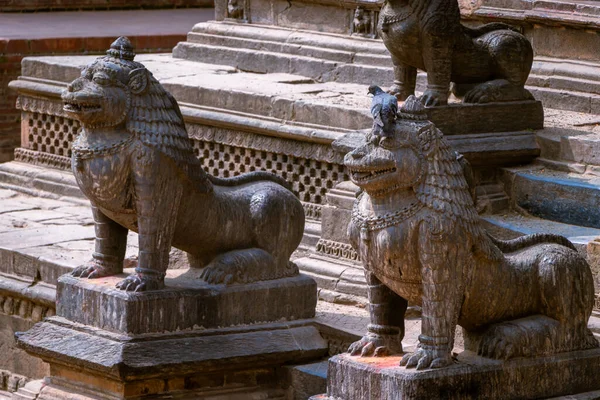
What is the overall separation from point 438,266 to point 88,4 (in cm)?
1272

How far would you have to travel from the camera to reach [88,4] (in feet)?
59.5

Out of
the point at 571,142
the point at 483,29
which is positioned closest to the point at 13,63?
the point at 483,29

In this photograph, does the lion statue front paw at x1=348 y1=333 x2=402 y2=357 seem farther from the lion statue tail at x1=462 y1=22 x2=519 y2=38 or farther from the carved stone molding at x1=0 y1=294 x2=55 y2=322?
the lion statue tail at x1=462 y1=22 x2=519 y2=38

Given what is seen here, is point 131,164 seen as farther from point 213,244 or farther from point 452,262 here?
point 452,262

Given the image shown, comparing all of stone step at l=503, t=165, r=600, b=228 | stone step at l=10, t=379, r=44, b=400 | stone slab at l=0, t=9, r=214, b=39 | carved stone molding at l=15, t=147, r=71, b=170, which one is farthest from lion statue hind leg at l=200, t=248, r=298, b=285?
stone slab at l=0, t=9, r=214, b=39

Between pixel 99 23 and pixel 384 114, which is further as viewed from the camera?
pixel 99 23

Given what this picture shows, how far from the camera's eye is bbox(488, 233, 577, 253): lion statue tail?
6.50 metres

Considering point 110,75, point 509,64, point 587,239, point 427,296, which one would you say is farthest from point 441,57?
point 427,296

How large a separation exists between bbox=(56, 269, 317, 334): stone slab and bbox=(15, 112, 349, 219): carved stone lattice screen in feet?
5.21

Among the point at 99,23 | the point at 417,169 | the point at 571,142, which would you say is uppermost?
the point at 417,169

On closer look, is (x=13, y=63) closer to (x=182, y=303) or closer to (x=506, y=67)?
(x=506, y=67)

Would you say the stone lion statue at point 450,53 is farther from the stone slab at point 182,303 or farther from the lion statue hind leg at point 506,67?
the stone slab at point 182,303

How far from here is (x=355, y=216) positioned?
617 centimetres

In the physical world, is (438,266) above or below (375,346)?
above
